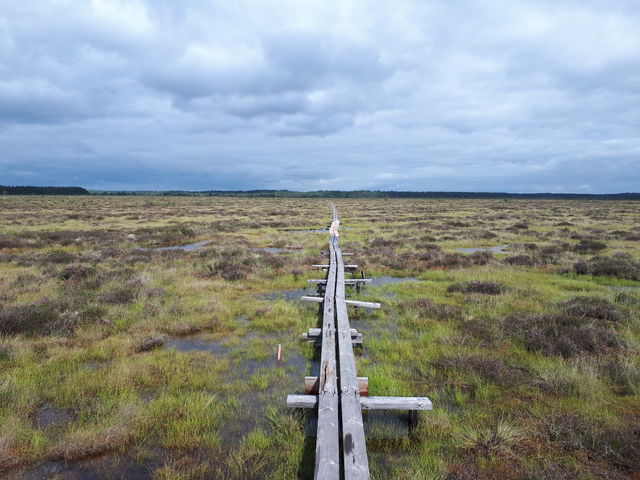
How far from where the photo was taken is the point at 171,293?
466 inches

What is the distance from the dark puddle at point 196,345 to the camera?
7.67 meters

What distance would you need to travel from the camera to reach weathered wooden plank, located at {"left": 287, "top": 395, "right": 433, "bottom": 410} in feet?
15.7

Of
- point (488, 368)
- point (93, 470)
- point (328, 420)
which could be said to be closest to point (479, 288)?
point (488, 368)

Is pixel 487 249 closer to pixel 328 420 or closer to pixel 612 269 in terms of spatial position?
pixel 612 269

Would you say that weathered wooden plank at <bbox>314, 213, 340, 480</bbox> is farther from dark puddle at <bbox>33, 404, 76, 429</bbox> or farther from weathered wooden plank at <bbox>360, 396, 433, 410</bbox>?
dark puddle at <bbox>33, 404, 76, 429</bbox>

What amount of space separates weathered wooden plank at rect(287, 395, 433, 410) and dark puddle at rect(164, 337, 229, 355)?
321cm

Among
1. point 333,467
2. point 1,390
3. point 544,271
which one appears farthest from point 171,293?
point 544,271

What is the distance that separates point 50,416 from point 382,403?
499 centimetres

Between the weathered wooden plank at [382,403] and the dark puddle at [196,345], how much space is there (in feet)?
10.5

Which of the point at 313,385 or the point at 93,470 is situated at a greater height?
the point at 313,385

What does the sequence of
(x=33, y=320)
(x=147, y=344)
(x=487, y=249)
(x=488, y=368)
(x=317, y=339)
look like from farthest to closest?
(x=487, y=249)
(x=33, y=320)
(x=317, y=339)
(x=147, y=344)
(x=488, y=368)

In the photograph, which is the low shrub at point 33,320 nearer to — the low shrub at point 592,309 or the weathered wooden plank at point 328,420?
the weathered wooden plank at point 328,420

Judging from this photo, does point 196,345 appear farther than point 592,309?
No

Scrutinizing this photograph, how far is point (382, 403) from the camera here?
15.8 feet
